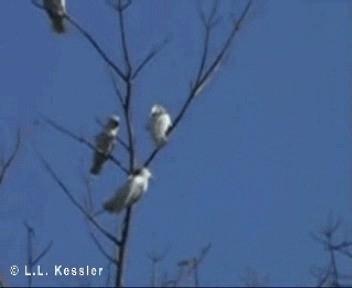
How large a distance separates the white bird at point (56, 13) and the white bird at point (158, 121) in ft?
2.83

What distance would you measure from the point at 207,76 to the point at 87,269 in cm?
187

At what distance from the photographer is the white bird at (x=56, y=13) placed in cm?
813

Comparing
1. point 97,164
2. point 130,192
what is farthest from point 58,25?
point 130,192

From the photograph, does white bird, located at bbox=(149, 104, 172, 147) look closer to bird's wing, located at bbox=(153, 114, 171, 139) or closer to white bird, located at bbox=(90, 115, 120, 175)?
bird's wing, located at bbox=(153, 114, 171, 139)

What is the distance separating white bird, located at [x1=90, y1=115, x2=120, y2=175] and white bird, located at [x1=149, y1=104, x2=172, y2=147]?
0.26m

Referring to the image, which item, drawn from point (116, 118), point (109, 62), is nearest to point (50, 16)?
point (116, 118)

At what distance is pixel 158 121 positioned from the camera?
28.5 ft

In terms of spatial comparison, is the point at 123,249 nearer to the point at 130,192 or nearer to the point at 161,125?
the point at 130,192

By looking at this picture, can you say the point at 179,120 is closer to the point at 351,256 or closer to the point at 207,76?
the point at 207,76

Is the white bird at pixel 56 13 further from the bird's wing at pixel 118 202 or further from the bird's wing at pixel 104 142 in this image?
the bird's wing at pixel 118 202

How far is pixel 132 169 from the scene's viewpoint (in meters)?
6.24

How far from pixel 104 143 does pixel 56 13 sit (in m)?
0.91

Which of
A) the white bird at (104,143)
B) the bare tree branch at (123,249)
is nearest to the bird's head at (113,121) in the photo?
the white bird at (104,143)

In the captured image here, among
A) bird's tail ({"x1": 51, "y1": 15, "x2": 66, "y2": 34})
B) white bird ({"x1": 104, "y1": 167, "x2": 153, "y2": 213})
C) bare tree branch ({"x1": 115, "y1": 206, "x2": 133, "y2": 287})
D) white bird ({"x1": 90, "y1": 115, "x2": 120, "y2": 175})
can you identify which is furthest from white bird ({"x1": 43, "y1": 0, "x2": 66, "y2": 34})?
bare tree branch ({"x1": 115, "y1": 206, "x2": 133, "y2": 287})
